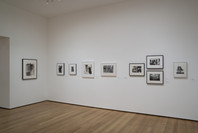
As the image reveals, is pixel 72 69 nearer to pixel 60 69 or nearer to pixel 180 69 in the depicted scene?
pixel 60 69

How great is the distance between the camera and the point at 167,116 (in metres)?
5.39

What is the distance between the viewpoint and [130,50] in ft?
19.7

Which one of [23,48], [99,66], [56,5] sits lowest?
[99,66]

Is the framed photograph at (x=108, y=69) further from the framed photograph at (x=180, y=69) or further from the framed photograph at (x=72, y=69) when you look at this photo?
the framed photograph at (x=180, y=69)

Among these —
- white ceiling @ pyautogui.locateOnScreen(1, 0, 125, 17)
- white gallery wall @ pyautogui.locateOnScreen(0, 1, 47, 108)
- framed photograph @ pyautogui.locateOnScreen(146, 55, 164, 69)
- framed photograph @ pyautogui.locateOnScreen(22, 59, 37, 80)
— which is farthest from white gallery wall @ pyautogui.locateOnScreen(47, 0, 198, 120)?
framed photograph @ pyautogui.locateOnScreen(22, 59, 37, 80)

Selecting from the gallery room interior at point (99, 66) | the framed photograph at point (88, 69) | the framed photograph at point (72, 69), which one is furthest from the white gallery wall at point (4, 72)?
the framed photograph at point (88, 69)

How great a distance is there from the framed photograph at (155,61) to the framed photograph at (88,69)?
2431 millimetres

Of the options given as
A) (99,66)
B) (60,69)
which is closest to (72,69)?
(60,69)

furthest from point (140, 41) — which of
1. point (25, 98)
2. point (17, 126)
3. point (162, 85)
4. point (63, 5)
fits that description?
point (25, 98)

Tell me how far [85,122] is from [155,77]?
296 cm

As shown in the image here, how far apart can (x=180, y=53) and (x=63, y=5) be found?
5059 millimetres

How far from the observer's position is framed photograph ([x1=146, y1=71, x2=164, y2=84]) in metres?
5.46

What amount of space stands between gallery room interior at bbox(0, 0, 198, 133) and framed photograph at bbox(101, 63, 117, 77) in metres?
0.04

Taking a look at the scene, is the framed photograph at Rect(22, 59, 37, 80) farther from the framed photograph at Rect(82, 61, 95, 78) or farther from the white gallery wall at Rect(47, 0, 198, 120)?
the framed photograph at Rect(82, 61, 95, 78)
